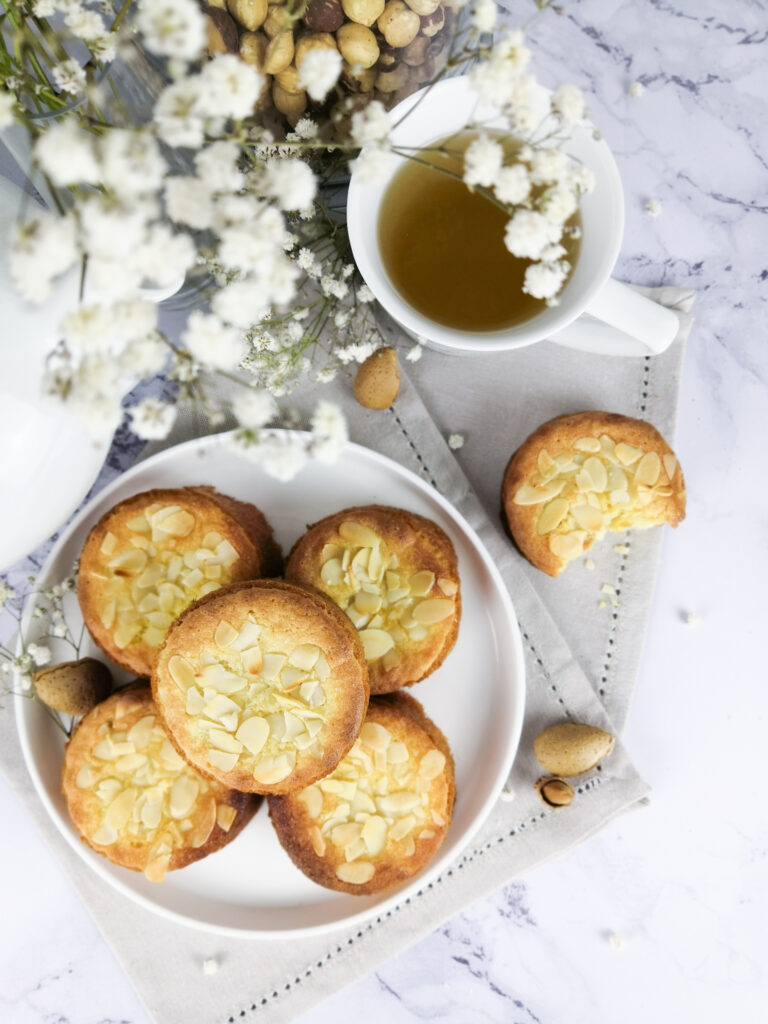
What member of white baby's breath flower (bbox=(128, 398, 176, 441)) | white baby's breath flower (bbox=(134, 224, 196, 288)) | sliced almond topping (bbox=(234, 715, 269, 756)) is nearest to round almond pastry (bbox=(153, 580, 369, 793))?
sliced almond topping (bbox=(234, 715, 269, 756))

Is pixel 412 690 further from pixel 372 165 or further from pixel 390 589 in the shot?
pixel 372 165

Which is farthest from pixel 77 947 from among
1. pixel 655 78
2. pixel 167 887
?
pixel 655 78

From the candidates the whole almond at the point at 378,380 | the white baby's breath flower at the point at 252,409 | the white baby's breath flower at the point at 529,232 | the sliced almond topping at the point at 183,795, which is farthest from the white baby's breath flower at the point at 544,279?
the sliced almond topping at the point at 183,795

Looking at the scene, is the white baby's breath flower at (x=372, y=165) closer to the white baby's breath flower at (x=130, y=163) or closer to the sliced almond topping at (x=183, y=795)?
the white baby's breath flower at (x=130, y=163)

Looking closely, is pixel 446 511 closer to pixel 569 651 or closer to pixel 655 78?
pixel 569 651

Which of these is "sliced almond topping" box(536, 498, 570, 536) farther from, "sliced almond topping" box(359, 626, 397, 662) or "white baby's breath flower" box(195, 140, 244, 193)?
"white baby's breath flower" box(195, 140, 244, 193)
